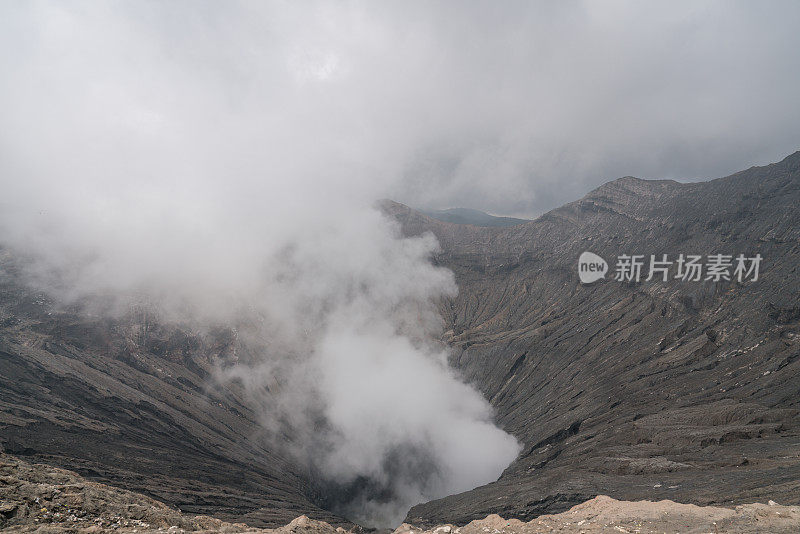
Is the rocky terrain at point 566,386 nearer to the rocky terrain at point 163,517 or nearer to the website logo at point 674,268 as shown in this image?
the rocky terrain at point 163,517

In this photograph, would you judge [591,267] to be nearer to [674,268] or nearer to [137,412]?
[674,268]

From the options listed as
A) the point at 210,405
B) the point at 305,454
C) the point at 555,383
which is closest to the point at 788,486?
the point at 555,383

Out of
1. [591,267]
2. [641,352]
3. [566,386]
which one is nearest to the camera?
[641,352]

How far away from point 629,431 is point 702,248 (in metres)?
66.0

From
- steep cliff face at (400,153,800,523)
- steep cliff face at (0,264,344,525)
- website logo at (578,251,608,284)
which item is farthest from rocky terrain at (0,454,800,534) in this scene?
website logo at (578,251,608,284)

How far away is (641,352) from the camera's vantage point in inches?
3280

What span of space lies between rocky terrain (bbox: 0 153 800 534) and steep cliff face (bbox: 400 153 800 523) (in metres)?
0.41

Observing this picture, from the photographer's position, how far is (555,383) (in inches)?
3654

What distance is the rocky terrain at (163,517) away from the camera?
13820 millimetres

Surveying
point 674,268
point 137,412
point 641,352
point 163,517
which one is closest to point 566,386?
point 641,352

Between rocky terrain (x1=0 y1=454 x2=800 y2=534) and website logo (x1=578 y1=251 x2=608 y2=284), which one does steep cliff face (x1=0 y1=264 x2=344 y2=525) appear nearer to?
rocky terrain (x1=0 y1=454 x2=800 y2=534)

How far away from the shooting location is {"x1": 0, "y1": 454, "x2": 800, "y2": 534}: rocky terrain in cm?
1382

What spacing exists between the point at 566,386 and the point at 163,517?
3526 inches

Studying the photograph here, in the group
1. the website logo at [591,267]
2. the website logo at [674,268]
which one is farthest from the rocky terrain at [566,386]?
the website logo at [591,267]
